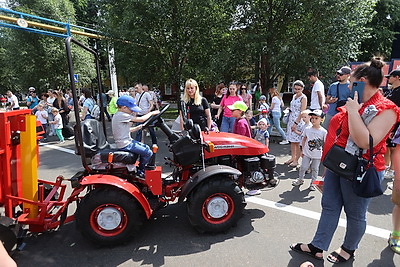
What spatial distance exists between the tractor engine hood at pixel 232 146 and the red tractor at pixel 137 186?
1 centimetres

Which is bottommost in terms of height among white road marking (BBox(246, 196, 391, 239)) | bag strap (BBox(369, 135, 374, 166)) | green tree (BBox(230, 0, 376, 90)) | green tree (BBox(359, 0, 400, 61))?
white road marking (BBox(246, 196, 391, 239))

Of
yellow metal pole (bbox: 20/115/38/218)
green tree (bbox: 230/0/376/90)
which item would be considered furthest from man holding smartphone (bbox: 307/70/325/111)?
yellow metal pole (bbox: 20/115/38/218)

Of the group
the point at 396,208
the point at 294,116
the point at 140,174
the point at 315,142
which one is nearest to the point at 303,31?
the point at 294,116

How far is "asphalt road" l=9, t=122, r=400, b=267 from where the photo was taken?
111 inches

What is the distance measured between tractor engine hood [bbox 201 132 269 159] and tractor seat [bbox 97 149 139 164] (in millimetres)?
908

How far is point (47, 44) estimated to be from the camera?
21859 millimetres

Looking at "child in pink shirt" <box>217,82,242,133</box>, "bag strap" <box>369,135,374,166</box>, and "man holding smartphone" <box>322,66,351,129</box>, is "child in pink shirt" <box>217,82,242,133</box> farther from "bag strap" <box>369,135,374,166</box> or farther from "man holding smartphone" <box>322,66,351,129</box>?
"bag strap" <box>369,135,374,166</box>

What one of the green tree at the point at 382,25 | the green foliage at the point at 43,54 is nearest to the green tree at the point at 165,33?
the green foliage at the point at 43,54

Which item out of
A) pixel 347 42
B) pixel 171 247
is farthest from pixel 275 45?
pixel 171 247

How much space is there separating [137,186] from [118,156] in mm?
452

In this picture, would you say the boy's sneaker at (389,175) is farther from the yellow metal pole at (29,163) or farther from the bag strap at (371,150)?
the yellow metal pole at (29,163)

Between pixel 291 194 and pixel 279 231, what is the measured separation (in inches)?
48.9

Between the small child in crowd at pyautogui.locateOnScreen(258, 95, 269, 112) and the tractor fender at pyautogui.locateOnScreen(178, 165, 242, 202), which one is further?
the small child in crowd at pyautogui.locateOnScreen(258, 95, 269, 112)

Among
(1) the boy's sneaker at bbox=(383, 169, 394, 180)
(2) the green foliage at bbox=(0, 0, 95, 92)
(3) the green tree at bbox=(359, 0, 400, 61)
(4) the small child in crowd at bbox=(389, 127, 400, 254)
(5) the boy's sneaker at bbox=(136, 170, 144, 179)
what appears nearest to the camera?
(4) the small child in crowd at bbox=(389, 127, 400, 254)
